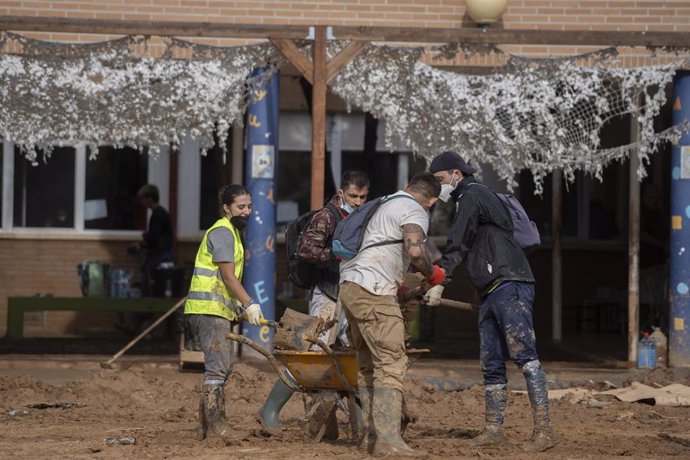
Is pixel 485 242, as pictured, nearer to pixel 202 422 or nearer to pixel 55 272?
pixel 202 422

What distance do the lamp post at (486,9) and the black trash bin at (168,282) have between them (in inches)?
207

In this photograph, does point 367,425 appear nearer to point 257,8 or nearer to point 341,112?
point 257,8

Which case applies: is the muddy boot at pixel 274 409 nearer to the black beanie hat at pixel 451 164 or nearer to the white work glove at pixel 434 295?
the white work glove at pixel 434 295

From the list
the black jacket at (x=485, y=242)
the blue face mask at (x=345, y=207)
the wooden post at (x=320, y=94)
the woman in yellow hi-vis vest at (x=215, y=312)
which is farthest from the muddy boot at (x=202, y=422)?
the wooden post at (x=320, y=94)

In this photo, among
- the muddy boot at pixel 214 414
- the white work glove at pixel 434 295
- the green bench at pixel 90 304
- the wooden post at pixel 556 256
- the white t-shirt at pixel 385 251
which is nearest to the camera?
the white t-shirt at pixel 385 251

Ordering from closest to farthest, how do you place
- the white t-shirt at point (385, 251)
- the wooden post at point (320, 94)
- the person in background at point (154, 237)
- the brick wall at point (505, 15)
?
the white t-shirt at point (385, 251) → the wooden post at point (320, 94) → the brick wall at point (505, 15) → the person in background at point (154, 237)

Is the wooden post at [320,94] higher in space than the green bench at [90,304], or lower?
higher

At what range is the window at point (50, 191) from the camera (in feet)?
59.6

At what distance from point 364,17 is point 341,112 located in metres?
3.23

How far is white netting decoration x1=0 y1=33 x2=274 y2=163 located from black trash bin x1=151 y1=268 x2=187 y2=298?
3.81 meters

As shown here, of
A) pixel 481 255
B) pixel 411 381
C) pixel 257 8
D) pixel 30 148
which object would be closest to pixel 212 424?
pixel 481 255

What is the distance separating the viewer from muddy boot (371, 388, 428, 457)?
8586 millimetres

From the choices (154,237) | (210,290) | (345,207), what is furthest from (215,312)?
(154,237)

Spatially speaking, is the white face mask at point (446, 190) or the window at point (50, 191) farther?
the window at point (50, 191)
